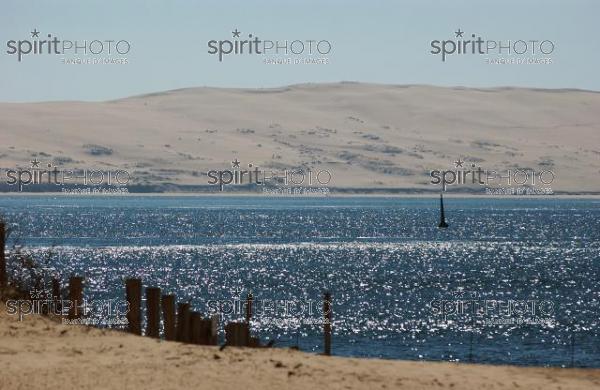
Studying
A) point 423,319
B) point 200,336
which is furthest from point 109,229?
point 200,336

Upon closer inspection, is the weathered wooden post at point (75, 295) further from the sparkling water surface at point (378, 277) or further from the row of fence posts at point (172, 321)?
the sparkling water surface at point (378, 277)

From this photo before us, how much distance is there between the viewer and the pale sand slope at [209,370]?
16.6 m

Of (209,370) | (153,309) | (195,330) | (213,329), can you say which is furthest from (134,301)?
(209,370)

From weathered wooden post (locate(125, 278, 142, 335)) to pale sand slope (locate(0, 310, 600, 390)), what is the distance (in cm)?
136

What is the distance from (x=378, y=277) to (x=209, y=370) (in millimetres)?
55903

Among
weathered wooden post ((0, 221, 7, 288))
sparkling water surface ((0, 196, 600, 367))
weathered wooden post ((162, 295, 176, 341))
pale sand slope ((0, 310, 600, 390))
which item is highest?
weathered wooden post ((0, 221, 7, 288))

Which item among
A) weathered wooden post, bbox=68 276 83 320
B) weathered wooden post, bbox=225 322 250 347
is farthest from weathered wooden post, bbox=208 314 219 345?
weathered wooden post, bbox=68 276 83 320

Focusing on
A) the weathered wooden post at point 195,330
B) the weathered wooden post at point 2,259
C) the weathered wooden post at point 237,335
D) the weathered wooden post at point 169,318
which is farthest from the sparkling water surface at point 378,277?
the weathered wooden post at point 237,335

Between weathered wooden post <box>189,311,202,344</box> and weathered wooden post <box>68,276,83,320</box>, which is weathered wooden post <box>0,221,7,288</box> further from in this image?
weathered wooden post <box>189,311,202,344</box>

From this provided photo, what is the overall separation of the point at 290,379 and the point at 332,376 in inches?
25.4

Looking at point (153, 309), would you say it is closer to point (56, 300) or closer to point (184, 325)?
point (184, 325)

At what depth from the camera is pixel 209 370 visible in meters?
17.3

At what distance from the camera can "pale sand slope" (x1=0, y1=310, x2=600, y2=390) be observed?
16.6 m

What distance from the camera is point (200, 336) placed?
21.5 m
